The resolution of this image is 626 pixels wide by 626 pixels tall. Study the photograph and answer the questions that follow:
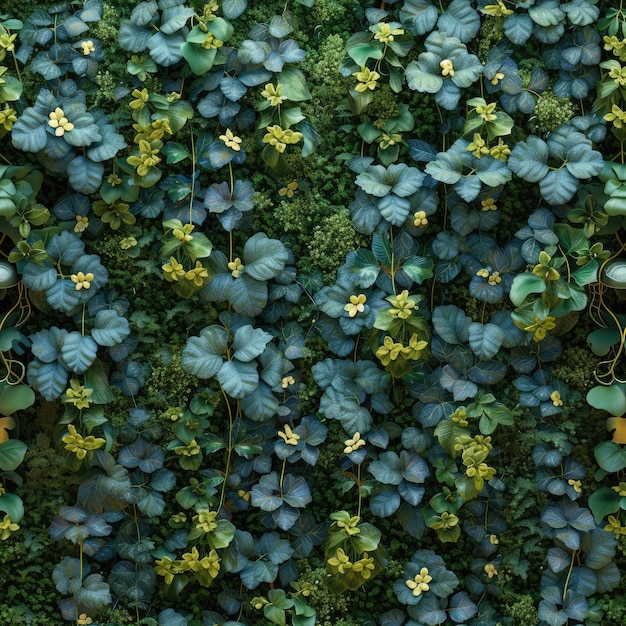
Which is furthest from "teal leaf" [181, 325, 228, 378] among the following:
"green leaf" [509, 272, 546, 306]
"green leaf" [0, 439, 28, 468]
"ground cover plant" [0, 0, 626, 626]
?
"green leaf" [509, 272, 546, 306]

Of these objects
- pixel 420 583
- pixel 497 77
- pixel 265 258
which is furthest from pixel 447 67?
pixel 420 583

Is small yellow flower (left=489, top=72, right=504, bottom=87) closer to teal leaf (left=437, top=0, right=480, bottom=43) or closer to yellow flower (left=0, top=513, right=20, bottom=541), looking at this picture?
teal leaf (left=437, top=0, right=480, bottom=43)

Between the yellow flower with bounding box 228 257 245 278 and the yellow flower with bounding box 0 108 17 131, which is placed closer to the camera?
the yellow flower with bounding box 0 108 17 131

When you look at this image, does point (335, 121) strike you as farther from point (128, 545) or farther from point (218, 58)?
point (128, 545)

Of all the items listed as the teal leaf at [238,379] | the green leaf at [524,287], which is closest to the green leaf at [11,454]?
the teal leaf at [238,379]

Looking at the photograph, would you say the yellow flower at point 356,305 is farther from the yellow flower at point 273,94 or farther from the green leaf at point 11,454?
the green leaf at point 11,454
